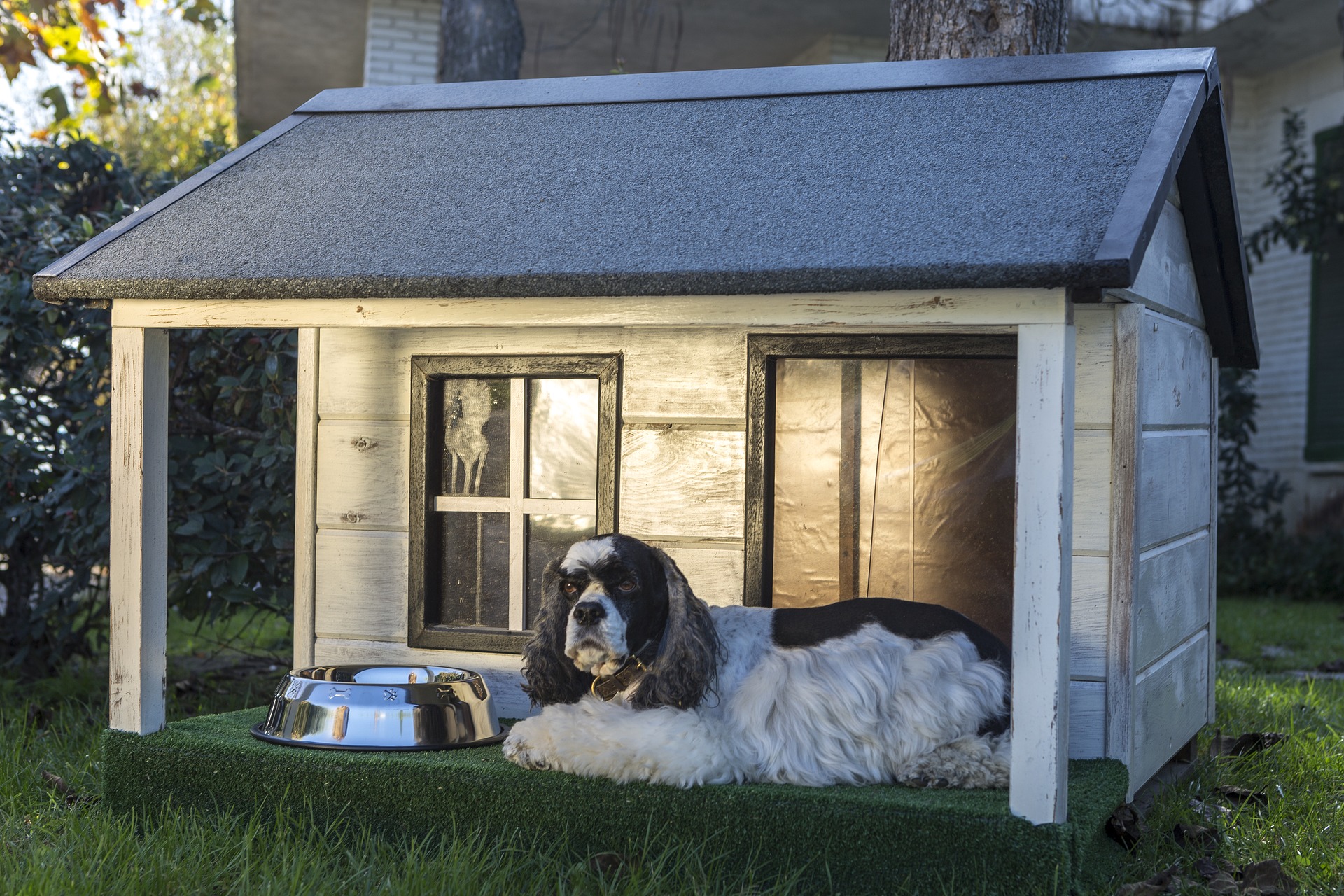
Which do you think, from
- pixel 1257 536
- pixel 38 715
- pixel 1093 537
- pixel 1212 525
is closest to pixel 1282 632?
pixel 1257 536

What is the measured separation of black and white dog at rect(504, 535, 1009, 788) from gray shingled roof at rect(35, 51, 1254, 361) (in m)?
0.89

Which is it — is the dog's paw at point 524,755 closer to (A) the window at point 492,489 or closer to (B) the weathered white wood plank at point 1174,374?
(A) the window at point 492,489

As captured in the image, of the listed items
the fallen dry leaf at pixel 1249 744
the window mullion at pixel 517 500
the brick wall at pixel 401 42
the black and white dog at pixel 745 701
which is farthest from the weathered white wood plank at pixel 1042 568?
the brick wall at pixel 401 42

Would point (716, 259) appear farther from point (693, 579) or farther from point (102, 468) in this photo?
point (102, 468)

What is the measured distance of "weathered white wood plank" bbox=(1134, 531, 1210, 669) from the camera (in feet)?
12.8

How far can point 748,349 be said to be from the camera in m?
4.26

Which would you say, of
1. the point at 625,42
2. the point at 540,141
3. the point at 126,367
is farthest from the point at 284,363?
the point at 625,42

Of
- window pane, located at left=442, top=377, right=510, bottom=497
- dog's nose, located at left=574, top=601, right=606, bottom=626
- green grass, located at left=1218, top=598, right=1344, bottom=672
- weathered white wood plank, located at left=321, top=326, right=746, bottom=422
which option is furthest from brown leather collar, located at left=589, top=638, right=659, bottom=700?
green grass, located at left=1218, top=598, right=1344, bottom=672

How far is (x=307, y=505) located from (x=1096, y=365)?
2840 mm

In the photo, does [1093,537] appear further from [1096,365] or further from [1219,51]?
[1219,51]

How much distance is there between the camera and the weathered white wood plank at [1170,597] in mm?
3908

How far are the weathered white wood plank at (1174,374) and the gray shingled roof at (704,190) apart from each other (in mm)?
294

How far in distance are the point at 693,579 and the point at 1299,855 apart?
204 cm

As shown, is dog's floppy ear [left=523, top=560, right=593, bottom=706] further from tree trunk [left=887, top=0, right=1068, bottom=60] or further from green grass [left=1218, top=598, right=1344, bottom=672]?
green grass [left=1218, top=598, right=1344, bottom=672]
